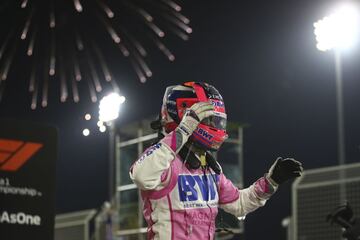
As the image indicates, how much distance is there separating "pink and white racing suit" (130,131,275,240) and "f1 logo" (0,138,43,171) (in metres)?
1.47

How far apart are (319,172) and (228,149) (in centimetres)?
174

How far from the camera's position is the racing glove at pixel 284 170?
4.64 metres

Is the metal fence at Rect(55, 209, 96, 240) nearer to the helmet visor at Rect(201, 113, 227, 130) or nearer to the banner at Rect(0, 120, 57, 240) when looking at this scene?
the banner at Rect(0, 120, 57, 240)

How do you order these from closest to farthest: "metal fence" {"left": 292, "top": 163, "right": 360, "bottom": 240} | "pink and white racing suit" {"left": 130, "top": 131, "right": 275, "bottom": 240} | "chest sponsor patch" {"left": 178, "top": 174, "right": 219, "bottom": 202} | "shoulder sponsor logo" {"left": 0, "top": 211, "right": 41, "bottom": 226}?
"pink and white racing suit" {"left": 130, "top": 131, "right": 275, "bottom": 240}
"chest sponsor patch" {"left": 178, "top": 174, "right": 219, "bottom": 202}
"shoulder sponsor logo" {"left": 0, "top": 211, "right": 41, "bottom": 226}
"metal fence" {"left": 292, "top": 163, "right": 360, "bottom": 240}

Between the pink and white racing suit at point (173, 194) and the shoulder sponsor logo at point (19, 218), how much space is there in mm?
1426

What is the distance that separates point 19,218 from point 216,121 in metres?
1.86

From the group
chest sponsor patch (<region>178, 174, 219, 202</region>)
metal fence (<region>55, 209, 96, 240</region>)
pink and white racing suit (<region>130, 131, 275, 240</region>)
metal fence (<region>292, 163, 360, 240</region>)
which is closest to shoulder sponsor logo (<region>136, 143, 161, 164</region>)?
pink and white racing suit (<region>130, 131, 275, 240</region>)

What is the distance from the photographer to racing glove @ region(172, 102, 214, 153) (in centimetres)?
436

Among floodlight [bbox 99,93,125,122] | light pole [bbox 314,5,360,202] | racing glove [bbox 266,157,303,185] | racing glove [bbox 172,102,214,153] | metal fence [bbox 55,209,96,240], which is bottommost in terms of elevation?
racing glove [bbox 266,157,303,185]

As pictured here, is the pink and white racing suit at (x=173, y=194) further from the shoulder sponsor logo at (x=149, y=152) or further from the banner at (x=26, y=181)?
the banner at (x=26, y=181)

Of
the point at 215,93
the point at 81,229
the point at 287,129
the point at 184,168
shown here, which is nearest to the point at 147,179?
the point at 184,168

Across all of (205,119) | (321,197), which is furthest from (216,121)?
(321,197)

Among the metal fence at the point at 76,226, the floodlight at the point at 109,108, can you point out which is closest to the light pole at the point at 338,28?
the floodlight at the point at 109,108

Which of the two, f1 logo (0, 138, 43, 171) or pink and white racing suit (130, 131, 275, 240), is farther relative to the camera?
f1 logo (0, 138, 43, 171)
